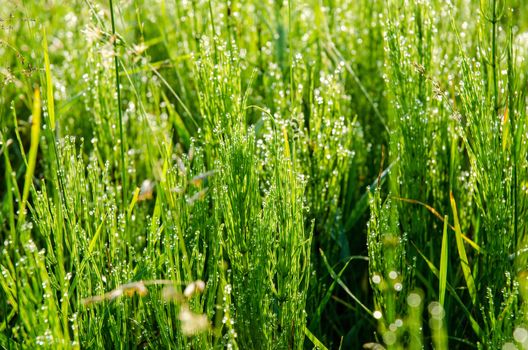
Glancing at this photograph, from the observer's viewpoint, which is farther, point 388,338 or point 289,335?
point 289,335

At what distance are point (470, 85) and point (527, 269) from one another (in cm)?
47

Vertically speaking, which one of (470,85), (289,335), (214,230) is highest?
(470,85)

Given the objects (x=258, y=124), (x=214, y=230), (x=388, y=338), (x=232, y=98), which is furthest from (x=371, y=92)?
(x=388, y=338)

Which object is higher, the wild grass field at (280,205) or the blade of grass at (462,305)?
the wild grass field at (280,205)

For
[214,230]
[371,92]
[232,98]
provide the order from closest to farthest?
[214,230], [232,98], [371,92]

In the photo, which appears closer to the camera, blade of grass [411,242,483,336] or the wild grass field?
the wild grass field

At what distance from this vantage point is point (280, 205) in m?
1.36

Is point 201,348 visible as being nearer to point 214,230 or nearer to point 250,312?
point 250,312

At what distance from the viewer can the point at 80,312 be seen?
1391 mm

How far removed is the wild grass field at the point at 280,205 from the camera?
1.35 m

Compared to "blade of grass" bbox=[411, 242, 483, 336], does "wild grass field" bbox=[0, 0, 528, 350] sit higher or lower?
higher

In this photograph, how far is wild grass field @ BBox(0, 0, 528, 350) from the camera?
1.35m

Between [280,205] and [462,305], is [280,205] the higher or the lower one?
the higher one

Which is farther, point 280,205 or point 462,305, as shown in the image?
point 462,305
